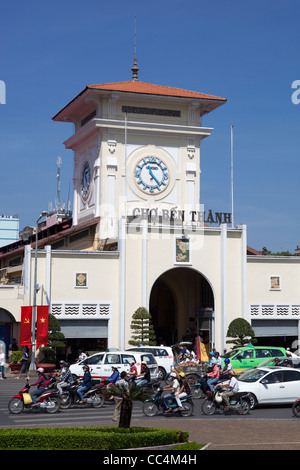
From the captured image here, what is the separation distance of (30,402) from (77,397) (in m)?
2.38

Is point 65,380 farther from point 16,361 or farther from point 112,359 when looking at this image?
point 16,361

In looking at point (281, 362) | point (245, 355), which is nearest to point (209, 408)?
point (281, 362)

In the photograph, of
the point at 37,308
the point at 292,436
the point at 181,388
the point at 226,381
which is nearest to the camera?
the point at 292,436

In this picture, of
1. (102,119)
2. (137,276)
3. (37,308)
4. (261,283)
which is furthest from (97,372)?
(102,119)

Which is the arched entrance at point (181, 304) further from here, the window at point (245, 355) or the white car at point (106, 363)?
the white car at point (106, 363)

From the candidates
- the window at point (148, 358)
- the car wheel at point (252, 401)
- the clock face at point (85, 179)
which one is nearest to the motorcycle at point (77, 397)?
the car wheel at point (252, 401)

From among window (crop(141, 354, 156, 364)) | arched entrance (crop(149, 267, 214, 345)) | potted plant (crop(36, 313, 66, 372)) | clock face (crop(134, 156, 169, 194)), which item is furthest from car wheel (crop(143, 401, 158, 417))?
clock face (crop(134, 156, 169, 194))

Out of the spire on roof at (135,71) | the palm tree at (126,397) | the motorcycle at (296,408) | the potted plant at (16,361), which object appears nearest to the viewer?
A: the palm tree at (126,397)

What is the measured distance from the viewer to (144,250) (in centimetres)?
4800

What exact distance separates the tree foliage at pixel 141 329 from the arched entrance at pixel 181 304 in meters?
5.60

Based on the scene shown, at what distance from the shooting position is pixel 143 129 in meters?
54.6

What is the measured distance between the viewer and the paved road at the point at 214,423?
2017 cm
